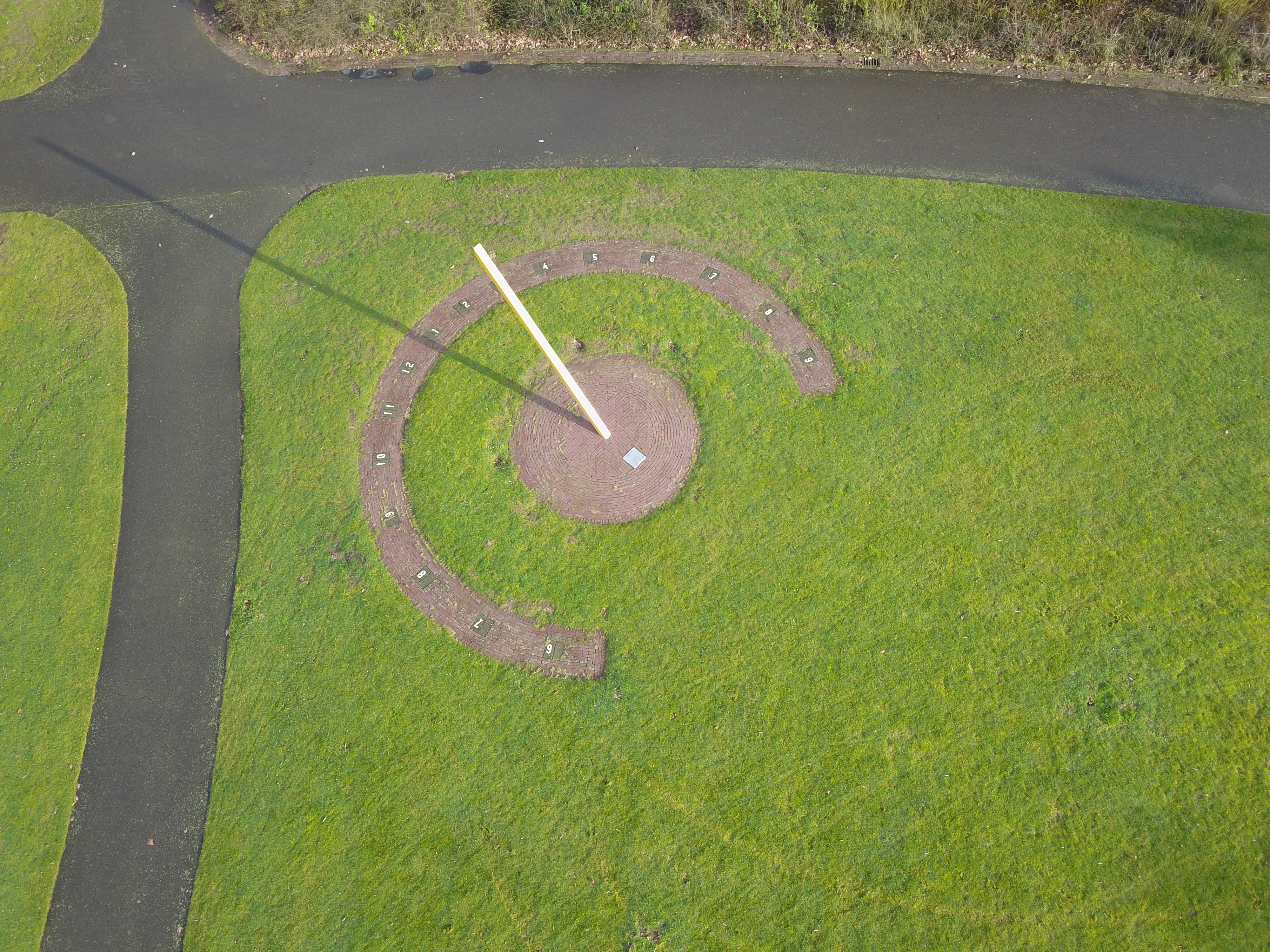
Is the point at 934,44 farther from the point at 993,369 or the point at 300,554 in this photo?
the point at 300,554

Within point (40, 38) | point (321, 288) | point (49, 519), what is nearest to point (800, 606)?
point (321, 288)

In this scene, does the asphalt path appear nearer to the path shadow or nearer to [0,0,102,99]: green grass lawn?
the path shadow

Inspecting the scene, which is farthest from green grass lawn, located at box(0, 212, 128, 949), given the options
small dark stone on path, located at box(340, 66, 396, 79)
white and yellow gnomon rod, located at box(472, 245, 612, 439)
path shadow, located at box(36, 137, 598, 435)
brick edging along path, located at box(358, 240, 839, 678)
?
white and yellow gnomon rod, located at box(472, 245, 612, 439)

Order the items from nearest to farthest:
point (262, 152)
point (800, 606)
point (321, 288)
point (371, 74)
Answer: point (800, 606) → point (321, 288) → point (262, 152) → point (371, 74)

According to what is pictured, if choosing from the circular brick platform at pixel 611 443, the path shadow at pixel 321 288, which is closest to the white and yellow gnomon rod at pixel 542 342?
the circular brick platform at pixel 611 443

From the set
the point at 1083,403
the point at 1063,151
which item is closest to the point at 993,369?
the point at 1083,403

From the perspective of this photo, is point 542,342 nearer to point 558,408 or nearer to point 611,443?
point 558,408
